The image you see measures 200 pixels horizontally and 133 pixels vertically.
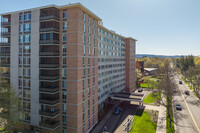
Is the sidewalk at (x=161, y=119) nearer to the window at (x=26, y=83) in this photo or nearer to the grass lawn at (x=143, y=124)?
the grass lawn at (x=143, y=124)

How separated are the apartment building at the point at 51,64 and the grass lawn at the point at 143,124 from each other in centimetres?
1072

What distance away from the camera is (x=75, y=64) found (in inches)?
993

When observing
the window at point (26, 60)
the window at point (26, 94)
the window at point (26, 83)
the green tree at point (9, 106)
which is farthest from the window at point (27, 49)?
the window at point (26, 94)

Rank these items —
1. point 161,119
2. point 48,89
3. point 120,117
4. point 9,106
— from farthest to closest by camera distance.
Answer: point 120,117
point 161,119
point 48,89
point 9,106

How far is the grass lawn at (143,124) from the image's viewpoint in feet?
99.0

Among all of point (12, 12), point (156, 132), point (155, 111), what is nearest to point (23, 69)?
point (12, 12)

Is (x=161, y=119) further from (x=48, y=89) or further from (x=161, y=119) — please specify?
(x=48, y=89)

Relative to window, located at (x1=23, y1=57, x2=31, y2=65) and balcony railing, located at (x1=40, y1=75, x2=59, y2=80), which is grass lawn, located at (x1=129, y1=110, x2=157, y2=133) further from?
window, located at (x1=23, y1=57, x2=31, y2=65)

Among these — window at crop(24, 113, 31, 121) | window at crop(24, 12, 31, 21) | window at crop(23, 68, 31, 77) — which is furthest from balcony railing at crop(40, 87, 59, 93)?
window at crop(24, 12, 31, 21)

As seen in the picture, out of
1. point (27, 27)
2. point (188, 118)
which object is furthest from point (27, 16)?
point (188, 118)

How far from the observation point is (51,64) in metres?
25.6

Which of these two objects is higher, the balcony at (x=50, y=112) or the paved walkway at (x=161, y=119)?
the balcony at (x=50, y=112)

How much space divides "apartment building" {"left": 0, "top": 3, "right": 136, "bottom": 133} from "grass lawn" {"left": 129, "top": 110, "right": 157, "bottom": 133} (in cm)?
1072

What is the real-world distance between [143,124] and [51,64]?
25683 millimetres
